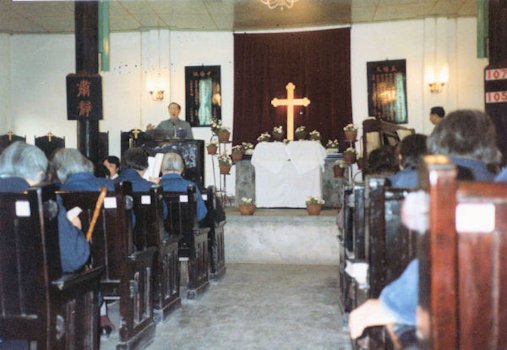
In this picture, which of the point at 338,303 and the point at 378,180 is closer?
the point at 378,180

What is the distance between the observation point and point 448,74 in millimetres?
10000

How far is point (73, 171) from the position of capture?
340 centimetres

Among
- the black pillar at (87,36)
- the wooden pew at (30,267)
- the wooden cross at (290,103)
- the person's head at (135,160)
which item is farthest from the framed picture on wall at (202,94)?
the wooden pew at (30,267)

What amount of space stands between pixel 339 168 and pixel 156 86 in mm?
4424

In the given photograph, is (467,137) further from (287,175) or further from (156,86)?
(156,86)

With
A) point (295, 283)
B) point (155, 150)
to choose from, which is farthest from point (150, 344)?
point (155, 150)

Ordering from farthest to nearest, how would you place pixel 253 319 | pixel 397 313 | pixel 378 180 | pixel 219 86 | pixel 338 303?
pixel 219 86 → pixel 338 303 → pixel 253 319 → pixel 378 180 → pixel 397 313

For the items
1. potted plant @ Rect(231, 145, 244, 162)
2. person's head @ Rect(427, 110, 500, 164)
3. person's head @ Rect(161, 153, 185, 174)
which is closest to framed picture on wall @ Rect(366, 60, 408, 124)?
potted plant @ Rect(231, 145, 244, 162)

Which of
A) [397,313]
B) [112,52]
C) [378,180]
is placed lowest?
[397,313]

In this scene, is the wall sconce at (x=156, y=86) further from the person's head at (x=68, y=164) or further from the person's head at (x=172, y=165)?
the person's head at (x=68, y=164)

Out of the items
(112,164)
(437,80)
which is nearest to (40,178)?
(112,164)

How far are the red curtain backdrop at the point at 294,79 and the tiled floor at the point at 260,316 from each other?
196 inches

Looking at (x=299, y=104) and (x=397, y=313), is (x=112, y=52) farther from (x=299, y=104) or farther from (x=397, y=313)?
(x=397, y=313)

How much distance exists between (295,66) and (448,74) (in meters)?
2.85
